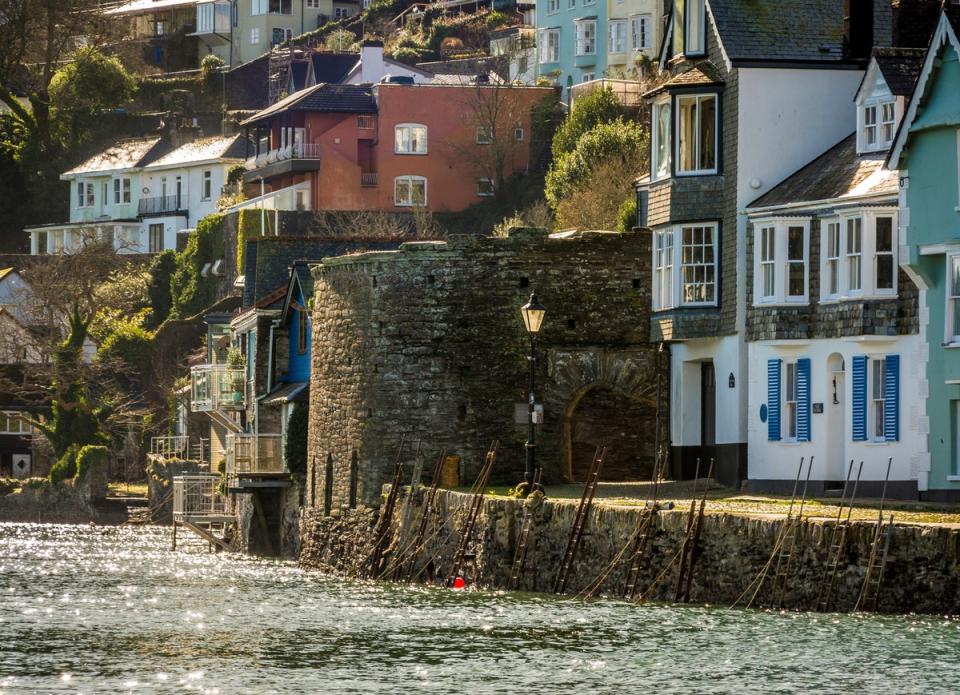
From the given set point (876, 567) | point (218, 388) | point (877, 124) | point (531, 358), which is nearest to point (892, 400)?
point (877, 124)

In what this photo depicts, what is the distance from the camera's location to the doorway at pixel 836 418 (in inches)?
1991

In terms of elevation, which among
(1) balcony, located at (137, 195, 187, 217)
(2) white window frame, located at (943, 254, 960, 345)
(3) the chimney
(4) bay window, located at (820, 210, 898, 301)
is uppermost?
(3) the chimney

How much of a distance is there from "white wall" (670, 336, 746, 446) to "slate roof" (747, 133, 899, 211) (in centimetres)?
330

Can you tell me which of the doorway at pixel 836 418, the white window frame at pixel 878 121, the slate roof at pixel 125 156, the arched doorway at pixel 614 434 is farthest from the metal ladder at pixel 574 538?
the slate roof at pixel 125 156

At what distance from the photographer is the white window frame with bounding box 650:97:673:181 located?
54.7 metres

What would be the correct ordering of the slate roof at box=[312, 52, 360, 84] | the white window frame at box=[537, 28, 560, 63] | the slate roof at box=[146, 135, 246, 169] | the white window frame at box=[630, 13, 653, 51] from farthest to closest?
the slate roof at box=[312, 52, 360, 84]
the slate roof at box=[146, 135, 246, 169]
the white window frame at box=[537, 28, 560, 63]
the white window frame at box=[630, 13, 653, 51]

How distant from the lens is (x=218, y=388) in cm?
7481

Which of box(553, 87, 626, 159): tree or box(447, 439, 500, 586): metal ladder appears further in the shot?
box(553, 87, 626, 159): tree

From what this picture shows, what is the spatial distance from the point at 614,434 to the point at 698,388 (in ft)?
8.28

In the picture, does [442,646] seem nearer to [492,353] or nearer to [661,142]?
[492,353]

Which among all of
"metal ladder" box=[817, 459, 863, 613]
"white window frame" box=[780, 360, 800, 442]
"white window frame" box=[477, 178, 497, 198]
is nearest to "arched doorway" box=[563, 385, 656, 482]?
"white window frame" box=[780, 360, 800, 442]

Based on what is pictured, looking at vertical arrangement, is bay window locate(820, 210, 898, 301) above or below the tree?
below

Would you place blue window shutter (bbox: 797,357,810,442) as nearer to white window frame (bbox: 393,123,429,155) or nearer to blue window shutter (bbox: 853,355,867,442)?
blue window shutter (bbox: 853,355,867,442)

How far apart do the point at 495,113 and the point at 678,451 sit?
53121 mm
